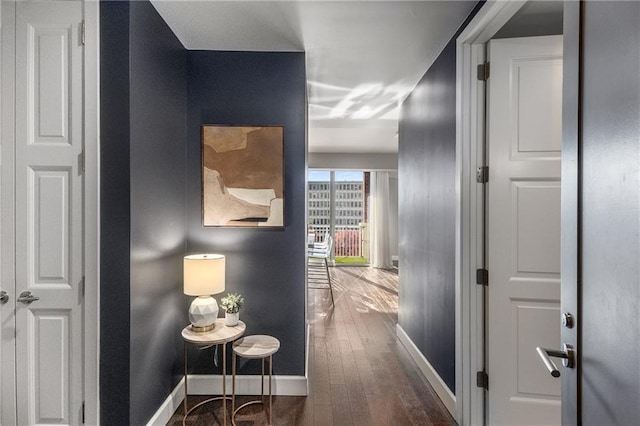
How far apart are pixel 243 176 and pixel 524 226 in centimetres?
188

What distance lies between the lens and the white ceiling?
6.93 ft

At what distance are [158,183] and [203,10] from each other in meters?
1.09

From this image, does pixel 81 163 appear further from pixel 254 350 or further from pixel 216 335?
pixel 254 350

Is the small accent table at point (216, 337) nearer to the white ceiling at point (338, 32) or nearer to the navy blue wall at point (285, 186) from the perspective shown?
the navy blue wall at point (285, 186)

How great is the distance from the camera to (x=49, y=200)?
1.81 metres

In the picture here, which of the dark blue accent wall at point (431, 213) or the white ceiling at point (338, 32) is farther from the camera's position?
the dark blue accent wall at point (431, 213)

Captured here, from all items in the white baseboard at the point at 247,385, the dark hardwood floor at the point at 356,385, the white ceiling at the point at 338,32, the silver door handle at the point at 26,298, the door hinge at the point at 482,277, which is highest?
the white ceiling at the point at 338,32

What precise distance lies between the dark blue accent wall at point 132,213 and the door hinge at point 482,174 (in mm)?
1956

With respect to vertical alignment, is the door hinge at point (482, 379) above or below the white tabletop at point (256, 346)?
below

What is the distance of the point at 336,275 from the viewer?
7.49 metres

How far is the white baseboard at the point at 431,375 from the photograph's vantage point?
2365mm

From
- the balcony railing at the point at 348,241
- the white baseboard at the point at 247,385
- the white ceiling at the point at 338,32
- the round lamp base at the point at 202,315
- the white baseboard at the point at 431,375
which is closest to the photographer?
the white ceiling at the point at 338,32

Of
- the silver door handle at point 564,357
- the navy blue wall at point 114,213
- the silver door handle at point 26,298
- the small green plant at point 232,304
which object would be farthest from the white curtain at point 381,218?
the silver door handle at point 564,357

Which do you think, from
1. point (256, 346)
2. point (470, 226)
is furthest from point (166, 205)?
point (470, 226)
